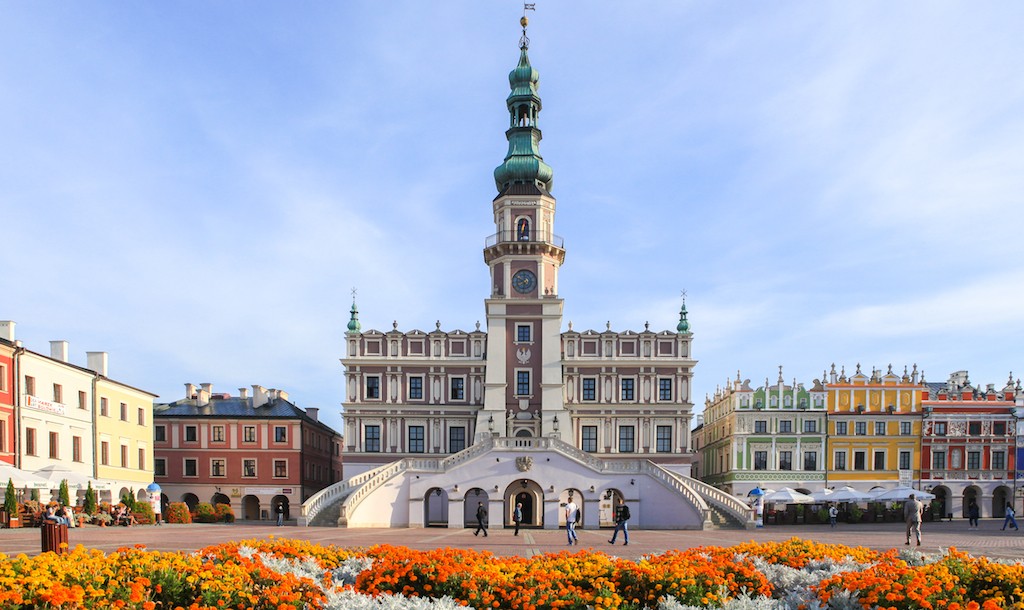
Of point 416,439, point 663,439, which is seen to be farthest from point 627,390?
point 416,439

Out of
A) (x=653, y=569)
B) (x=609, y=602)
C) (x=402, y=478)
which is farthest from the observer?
(x=402, y=478)

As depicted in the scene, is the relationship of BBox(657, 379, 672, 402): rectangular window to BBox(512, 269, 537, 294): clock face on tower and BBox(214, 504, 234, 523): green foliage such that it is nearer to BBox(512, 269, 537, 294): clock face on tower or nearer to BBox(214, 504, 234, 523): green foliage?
BBox(512, 269, 537, 294): clock face on tower

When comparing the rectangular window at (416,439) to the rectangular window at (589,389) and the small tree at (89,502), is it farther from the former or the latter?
the small tree at (89,502)

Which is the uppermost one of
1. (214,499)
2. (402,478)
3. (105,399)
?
(105,399)

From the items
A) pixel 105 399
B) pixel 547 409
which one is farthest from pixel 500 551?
pixel 105 399

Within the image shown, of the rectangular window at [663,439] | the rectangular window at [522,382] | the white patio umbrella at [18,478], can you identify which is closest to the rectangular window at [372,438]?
the rectangular window at [522,382]

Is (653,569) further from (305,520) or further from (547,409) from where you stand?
(547,409)

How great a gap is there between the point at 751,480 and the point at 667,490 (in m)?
20.3

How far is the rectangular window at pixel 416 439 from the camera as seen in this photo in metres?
61.1

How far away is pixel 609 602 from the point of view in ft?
37.3

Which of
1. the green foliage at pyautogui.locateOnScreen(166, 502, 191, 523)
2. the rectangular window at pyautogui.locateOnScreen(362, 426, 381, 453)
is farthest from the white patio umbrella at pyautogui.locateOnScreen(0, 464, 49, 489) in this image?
the rectangular window at pyautogui.locateOnScreen(362, 426, 381, 453)

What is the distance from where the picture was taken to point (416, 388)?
61750 millimetres

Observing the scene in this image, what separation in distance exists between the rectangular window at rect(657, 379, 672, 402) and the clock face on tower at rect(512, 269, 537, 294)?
445 inches

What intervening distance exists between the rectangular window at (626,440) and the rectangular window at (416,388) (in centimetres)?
1444
